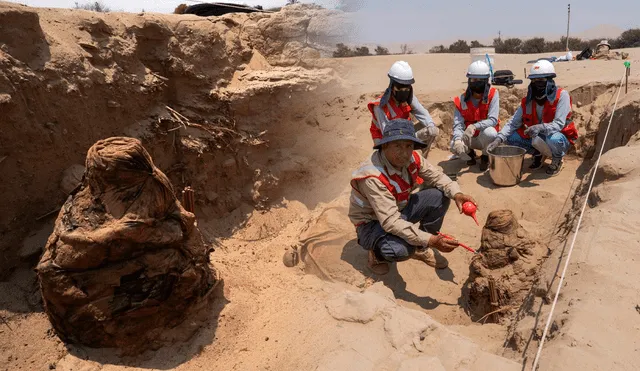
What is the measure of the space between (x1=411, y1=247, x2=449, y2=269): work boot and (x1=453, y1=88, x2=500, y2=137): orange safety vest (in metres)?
2.36

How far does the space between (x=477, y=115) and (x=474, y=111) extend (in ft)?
0.22

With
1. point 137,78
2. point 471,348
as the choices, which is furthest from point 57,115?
point 471,348

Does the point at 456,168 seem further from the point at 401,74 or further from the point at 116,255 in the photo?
the point at 116,255

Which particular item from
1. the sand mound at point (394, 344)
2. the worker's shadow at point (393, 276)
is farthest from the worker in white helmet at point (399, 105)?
A: the sand mound at point (394, 344)

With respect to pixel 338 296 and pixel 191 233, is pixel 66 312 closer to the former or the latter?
pixel 191 233

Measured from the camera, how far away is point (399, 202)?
382cm

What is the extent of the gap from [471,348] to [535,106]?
414cm

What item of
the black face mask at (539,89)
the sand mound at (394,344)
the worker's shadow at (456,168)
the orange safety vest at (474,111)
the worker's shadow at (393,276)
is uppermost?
the black face mask at (539,89)

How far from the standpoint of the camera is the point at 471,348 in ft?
7.64

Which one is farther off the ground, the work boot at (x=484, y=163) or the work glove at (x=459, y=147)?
the work glove at (x=459, y=147)

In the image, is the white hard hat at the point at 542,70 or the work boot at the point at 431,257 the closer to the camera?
the work boot at the point at 431,257

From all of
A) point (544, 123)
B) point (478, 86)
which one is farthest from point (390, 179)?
point (544, 123)

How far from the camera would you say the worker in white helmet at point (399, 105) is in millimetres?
5012

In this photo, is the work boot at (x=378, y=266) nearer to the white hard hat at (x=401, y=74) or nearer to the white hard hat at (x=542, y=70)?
the white hard hat at (x=401, y=74)
